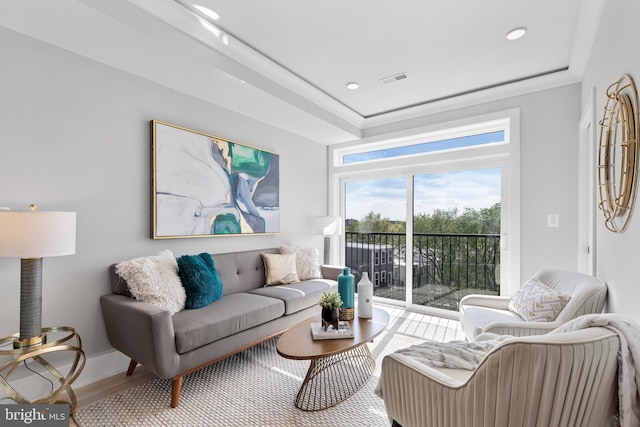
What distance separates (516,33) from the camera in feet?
7.64

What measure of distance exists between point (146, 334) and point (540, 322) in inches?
99.9

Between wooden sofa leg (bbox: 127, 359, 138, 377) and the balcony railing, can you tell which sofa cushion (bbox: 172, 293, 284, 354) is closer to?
wooden sofa leg (bbox: 127, 359, 138, 377)

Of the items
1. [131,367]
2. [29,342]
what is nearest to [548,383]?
[29,342]

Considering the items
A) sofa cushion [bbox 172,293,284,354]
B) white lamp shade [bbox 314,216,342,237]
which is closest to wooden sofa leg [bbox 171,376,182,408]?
sofa cushion [bbox 172,293,284,354]

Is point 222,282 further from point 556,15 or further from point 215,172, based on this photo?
point 556,15

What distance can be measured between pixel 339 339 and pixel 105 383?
1764 mm

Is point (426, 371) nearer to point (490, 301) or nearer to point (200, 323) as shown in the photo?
point (200, 323)

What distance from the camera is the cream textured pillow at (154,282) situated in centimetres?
218

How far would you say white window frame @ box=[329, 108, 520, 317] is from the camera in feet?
10.6

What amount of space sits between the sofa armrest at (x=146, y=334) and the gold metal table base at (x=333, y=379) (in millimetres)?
866

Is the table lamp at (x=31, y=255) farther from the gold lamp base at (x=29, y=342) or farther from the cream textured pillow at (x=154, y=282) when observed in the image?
the cream textured pillow at (x=154, y=282)

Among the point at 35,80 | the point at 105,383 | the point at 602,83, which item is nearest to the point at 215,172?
the point at 35,80

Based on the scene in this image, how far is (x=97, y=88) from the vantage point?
7.63 ft

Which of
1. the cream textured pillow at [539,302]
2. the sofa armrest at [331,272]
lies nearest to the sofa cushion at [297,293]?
the sofa armrest at [331,272]
